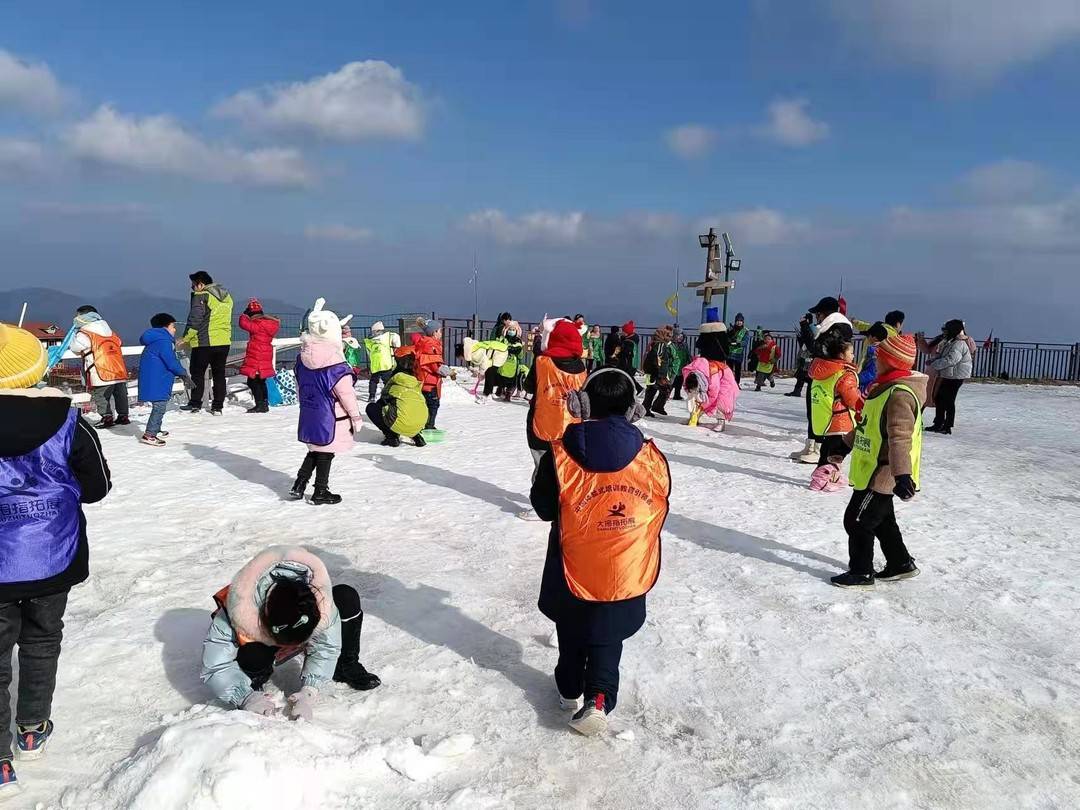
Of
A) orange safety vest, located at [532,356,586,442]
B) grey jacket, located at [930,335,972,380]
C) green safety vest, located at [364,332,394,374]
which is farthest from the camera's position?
green safety vest, located at [364,332,394,374]

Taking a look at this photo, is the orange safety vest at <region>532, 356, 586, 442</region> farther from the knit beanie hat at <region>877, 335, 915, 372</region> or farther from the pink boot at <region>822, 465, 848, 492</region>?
the pink boot at <region>822, 465, 848, 492</region>

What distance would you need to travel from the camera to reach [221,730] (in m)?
2.71

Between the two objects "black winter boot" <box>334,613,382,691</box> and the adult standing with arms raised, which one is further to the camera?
the adult standing with arms raised

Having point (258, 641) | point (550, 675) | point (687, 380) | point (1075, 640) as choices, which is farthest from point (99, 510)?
point (687, 380)

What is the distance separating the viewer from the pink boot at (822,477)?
788cm

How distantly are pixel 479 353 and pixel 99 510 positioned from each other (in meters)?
9.19

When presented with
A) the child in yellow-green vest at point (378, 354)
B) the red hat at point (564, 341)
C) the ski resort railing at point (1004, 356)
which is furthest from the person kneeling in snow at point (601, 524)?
the ski resort railing at point (1004, 356)

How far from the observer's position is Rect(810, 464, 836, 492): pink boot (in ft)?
25.9

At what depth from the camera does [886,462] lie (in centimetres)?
482

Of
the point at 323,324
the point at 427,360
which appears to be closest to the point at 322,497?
the point at 323,324

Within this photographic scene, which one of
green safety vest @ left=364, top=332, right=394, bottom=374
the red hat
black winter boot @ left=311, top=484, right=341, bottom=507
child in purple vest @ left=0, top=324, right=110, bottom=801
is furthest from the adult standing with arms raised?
child in purple vest @ left=0, top=324, right=110, bottom=801

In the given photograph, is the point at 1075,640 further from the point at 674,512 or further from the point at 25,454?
the point at 25,454

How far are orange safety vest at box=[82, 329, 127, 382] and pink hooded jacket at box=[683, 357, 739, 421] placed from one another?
8655mm

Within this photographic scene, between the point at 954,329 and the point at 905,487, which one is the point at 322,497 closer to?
the point at 905,487
